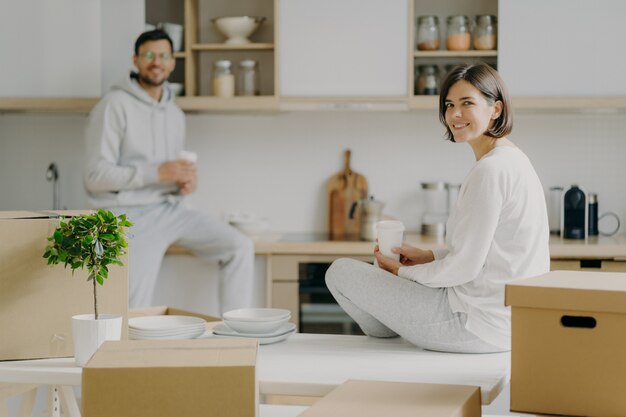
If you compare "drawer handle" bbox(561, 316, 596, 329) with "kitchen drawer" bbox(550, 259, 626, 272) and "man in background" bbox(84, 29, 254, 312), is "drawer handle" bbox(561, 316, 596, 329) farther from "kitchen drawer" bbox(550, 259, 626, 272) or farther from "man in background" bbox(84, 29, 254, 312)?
"man in background" bbox(84, 29, 254, 312)

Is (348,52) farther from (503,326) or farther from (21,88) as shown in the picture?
(503,326)

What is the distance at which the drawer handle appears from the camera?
5.60 ft

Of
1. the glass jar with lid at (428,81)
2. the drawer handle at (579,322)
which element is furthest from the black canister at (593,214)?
the drawer handle at (579,322)

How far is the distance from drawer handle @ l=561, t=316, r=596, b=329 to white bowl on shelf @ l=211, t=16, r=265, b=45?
285 cm

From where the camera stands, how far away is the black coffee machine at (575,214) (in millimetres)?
4121

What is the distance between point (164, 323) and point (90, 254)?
365mm

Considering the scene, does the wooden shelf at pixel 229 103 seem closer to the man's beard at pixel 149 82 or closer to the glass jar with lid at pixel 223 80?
the glass jar with lid at pixel 223 80

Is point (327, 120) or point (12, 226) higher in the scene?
point (327, 120)

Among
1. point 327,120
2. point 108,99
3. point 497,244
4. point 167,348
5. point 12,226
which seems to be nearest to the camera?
point 167,348

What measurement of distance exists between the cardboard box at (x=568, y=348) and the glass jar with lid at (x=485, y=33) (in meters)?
2.60

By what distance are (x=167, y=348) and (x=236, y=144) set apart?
3.00 metres

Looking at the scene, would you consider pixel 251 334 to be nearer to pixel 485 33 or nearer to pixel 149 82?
pixel 149 82

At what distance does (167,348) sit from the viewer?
168 cm

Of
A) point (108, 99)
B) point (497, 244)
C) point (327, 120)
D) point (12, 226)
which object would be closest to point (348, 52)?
point (327, 120)
